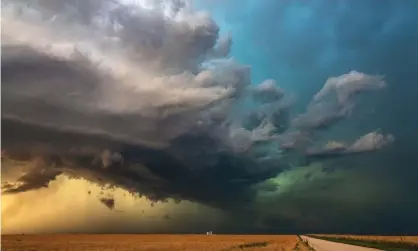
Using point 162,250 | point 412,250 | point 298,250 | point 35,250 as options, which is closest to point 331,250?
point 298,250

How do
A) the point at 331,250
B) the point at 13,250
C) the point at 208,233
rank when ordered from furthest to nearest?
the point at 208,233
the point at 13,250
the point at 331,250

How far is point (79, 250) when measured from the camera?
6322 centimetres

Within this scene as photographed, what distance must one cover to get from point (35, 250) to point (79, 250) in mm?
6110

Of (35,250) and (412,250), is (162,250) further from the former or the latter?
(412,250)

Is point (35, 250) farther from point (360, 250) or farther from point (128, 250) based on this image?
point (360, 250)

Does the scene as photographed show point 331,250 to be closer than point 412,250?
Yes

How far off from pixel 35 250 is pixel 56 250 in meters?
2.76

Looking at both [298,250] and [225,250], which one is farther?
[225,250]

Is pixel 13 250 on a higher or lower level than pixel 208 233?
lower

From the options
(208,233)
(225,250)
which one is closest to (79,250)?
(225,250)

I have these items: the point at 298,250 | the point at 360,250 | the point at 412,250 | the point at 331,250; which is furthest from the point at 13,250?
the point at 412,250

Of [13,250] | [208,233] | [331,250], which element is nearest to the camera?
[331,250]

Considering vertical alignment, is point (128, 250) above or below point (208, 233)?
below

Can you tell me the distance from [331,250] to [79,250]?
109 ft
